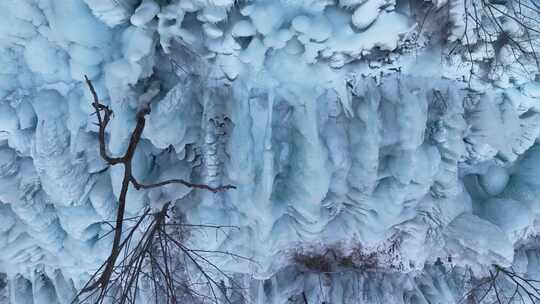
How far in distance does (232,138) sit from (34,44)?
1.80 ft

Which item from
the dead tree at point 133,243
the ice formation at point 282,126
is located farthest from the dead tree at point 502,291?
the dead tree at point 133,243

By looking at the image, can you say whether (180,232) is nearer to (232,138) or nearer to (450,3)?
(232,138)

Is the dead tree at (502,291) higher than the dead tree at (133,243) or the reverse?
the reverse

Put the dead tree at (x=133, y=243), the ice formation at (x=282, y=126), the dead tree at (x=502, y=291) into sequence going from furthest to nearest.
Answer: the dead tree at (x=502, y=291), the ice formation at (x=282, y=126), the dead tree at (x=133, y=243)

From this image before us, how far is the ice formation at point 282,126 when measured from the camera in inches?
41.7

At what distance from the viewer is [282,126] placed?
1241 mm

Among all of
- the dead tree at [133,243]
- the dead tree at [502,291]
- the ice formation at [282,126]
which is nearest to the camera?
the dead tree at [133,243]

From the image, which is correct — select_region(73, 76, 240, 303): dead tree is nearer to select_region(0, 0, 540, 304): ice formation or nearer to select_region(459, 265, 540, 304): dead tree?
select_region(0, 0, 540, 304): ice formation

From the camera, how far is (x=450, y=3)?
1.09 m

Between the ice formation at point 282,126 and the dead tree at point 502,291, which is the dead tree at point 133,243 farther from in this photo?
the dead tree at point 502,291

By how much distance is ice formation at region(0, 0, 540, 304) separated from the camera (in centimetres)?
106

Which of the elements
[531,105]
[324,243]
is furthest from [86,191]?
[531,105]

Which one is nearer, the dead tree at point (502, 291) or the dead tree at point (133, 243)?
the dead tree at point (133, 243)

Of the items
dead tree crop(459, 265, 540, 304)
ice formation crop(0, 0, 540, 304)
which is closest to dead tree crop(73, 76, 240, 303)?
ice formation crop(0, 0, 540, 304)
